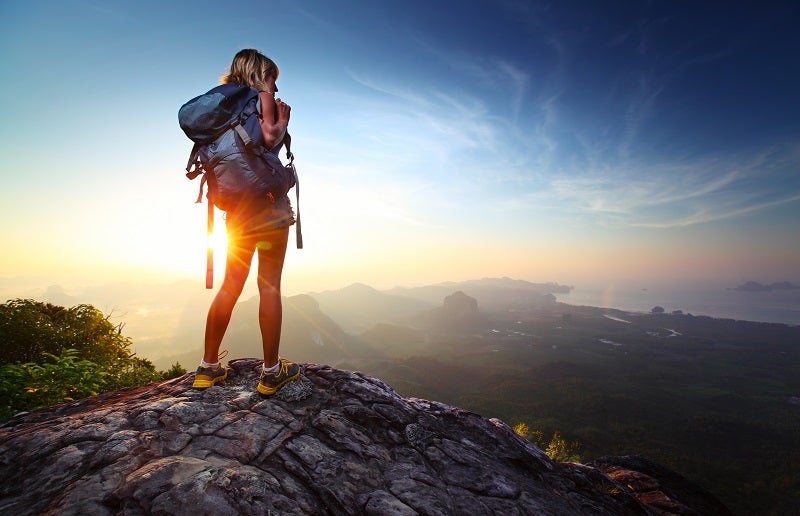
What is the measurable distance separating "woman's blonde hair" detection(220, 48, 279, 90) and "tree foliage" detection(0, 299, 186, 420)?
18.9ft

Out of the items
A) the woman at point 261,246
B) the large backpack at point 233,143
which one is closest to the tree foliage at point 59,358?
the woman at point 261,246

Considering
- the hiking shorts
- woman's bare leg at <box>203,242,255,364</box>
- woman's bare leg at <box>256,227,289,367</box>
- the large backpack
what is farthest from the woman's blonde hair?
woman's bare leg at <box>203,242,255,364</box>

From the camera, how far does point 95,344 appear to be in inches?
315

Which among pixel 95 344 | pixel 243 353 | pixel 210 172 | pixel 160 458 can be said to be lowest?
pixel 243 353

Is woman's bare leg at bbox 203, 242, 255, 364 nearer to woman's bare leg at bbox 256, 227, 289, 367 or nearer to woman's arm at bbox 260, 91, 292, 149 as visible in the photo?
woman's bare leg at bbox 256, 227, 289, 367

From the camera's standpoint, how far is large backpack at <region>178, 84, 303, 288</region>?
349 centimetres

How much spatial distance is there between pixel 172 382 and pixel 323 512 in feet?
11.1

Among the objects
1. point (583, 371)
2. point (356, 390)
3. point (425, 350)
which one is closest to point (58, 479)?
point (356, 390)

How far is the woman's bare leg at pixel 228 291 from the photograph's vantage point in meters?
3.82

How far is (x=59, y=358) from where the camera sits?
6.20 m

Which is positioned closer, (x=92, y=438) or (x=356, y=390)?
(x=92, y=438)

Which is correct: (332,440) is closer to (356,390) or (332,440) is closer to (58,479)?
(356,390)

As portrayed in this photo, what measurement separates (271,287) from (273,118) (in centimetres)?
208

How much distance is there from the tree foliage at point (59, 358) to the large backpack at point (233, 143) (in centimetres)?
480
